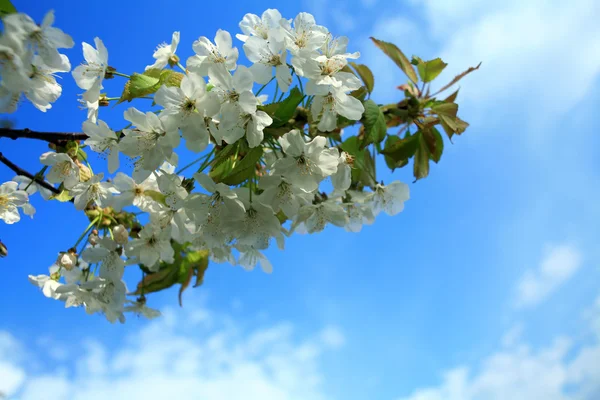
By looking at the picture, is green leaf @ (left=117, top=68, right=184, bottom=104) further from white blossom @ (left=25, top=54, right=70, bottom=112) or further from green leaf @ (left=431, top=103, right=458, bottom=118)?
green leaf @ (left=431, top=103, right=458, bottom=118)

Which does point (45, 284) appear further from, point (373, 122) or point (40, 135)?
point (373, 122)

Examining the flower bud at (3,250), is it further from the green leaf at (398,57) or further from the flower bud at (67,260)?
the green leaf at (398,57)

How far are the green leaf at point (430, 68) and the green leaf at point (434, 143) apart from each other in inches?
9.5

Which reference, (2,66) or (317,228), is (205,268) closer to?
(317,228)

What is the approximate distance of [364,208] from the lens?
208 centimetres

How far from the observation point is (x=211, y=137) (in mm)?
1638

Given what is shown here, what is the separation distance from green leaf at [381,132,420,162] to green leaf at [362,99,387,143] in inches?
5.8

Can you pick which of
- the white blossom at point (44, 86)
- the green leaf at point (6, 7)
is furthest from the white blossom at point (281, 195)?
the green leaf at point (6, 7)

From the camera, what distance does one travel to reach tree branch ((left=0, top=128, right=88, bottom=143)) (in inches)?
63.4

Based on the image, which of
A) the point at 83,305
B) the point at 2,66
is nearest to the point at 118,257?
the point at 83,305

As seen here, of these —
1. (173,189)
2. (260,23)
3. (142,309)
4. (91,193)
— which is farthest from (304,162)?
(142,309)

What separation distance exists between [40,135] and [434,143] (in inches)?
65.5

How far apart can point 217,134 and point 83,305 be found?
1332mm

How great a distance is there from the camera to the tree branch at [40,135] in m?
1.61
